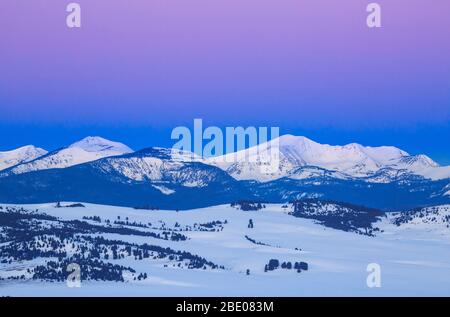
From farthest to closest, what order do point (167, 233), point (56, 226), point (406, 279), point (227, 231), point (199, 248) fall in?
1. point (227, 231)
2. point (167, 233)
3. point (56, 226)
4. point (199, 248)
5. point (406, 279)

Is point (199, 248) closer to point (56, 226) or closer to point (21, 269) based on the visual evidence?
point (56, 226)

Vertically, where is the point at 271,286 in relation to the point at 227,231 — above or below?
below

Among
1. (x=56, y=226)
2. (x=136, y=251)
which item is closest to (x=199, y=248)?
(x=136, y=251)
